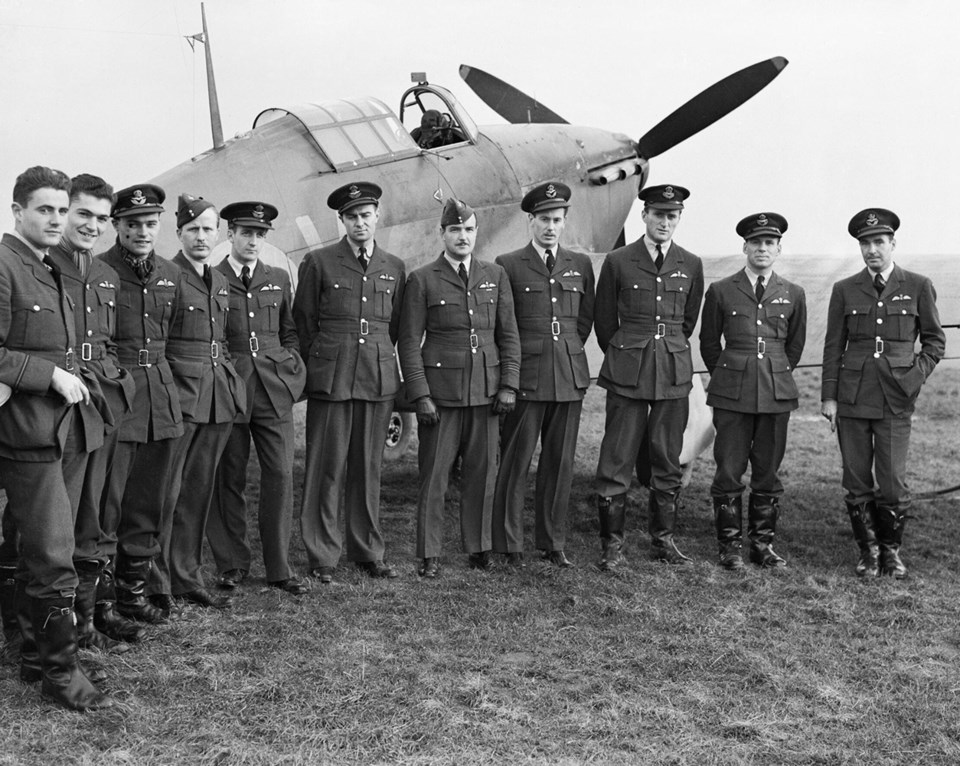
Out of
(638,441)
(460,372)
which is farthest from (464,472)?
(638,441)

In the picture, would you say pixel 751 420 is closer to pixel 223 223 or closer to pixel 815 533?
pixel 815 533

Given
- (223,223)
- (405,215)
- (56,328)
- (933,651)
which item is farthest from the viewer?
(405,215)

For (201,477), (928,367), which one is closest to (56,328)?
(201,477)

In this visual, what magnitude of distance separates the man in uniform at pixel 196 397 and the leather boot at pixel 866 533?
11.2ft

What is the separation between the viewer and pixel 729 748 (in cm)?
344

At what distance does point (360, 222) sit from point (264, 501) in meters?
1.56

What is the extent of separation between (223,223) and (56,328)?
9.54ft

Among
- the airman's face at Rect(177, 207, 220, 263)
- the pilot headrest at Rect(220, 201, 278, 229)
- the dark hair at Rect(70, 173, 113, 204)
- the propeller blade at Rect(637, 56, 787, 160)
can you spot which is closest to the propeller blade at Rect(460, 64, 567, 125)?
the propeller blade at Rect(637, 56, 787, 160)

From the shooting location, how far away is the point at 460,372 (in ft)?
18.2

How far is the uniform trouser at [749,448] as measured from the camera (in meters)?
5.87

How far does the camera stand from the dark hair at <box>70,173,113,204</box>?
13.2 ft

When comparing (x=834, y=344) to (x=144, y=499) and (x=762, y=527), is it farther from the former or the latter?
(x=144, y=499)

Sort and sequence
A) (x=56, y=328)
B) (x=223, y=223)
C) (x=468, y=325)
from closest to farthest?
(x=56, y=328) → (x=468, y=325) → (x=223, y=223)

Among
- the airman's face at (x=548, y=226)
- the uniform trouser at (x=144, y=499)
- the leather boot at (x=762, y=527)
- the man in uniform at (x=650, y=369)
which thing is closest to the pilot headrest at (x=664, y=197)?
the man in uniform at (x=650, y=369)
